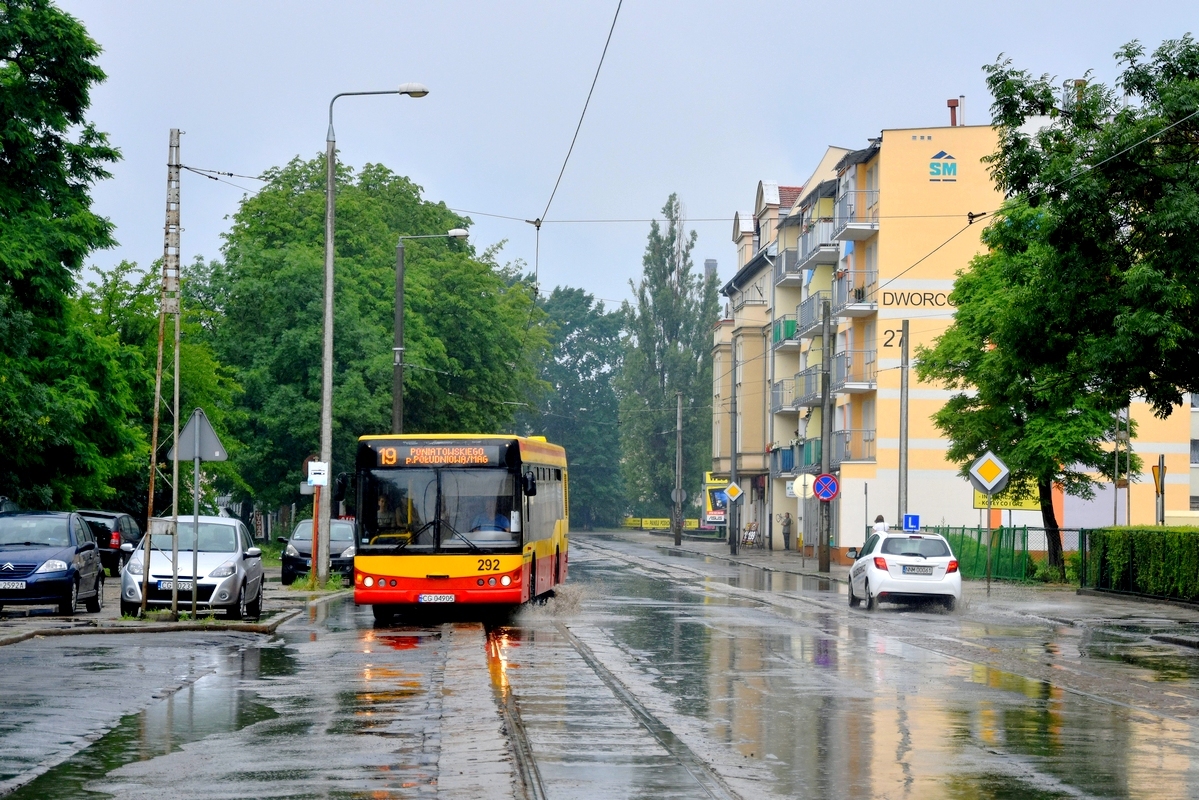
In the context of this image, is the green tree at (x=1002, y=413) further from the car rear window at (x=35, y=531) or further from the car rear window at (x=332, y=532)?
the car rear window at (x=35, y=531)

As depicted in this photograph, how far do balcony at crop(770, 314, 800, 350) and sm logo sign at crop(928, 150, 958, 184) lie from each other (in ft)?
50.9

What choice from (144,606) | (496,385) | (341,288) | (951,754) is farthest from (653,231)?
(951,754)

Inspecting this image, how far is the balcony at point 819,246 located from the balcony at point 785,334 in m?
4.52

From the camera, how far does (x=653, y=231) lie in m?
113

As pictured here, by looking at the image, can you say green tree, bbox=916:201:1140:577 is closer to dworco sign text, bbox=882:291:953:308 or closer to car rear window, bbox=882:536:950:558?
car rear window, bbox=882:536:950:558

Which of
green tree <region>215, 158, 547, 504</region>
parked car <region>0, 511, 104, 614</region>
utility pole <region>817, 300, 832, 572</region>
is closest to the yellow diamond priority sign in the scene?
utility pole <region>817, 300, 832, 572</region>

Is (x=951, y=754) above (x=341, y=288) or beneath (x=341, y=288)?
beneath

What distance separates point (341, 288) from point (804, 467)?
25724 mm

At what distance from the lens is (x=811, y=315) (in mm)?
68625

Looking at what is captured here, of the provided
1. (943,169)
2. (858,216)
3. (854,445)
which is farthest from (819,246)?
(854,445)

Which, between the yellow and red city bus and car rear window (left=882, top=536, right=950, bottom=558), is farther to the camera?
car rear window (left=882, top=536, right=950, bottom=558)

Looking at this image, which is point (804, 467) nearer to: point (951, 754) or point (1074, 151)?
point (1074, 151)

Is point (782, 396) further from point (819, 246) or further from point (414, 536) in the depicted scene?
point (414, 536)

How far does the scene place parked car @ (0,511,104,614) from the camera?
23.6m
